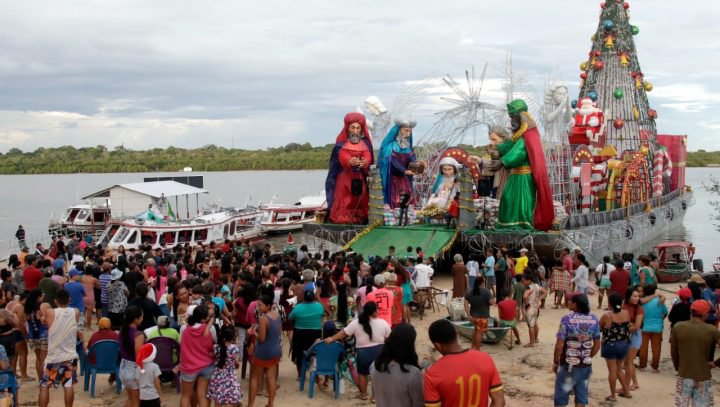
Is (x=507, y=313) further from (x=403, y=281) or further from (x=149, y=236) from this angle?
(x=149, y=236)

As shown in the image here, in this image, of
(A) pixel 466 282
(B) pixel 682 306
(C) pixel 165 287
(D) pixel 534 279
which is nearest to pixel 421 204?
(A) pixel 466 282

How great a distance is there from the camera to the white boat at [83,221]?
31.3 meters

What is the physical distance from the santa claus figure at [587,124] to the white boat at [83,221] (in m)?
19.4

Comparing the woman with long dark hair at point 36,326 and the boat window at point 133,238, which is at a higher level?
the woman with long dark hair at point 36,326

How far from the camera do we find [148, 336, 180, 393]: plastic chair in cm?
796

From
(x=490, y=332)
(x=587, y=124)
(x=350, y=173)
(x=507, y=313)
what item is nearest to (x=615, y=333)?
(x=507, y=313)

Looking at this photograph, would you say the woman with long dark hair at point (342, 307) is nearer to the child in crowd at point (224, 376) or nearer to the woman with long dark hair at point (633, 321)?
the child in crowd at point (224, 376)

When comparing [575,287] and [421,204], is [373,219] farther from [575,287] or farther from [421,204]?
[575,287]

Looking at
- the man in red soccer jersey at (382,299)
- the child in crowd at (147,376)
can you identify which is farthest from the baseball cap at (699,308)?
the child in crowd at (147,376)

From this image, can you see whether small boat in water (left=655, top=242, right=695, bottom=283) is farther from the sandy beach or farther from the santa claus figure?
the sandy beach

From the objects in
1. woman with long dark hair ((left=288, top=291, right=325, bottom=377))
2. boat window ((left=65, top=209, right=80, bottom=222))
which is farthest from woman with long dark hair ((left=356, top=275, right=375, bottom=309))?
boat window ((left=65, top=209, right=80, bottom=222))

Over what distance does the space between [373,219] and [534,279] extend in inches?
339

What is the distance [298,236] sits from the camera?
37250 millimetres

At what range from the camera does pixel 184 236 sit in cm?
2691
